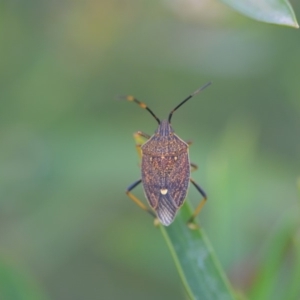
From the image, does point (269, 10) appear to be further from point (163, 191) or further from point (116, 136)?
point (116, 136)

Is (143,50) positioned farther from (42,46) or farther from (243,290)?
(243,290)

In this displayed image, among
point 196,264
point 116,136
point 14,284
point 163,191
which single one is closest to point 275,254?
point 196,264

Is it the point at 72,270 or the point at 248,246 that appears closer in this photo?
the point at 248,246

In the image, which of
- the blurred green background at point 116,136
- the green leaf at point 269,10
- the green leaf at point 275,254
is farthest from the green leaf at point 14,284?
the green leaf at point 269,10

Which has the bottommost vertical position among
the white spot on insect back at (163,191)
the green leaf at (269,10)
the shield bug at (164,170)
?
the white spot on insect back at (163,191)

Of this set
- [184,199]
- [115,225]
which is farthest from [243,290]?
[115,225]

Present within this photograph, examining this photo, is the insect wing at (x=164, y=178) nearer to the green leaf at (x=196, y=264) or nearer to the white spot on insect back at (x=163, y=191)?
the white spot on insect back at (x=163, y=191)
